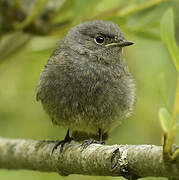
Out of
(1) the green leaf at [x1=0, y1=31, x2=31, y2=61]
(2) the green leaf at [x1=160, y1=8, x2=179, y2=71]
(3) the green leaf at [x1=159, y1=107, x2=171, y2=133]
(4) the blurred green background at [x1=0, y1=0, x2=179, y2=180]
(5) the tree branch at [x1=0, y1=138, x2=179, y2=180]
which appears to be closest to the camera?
(3) the green leaf at [x1=159, y1=107, x2=171, y2=133]

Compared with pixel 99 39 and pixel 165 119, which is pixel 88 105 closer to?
pixel 99 39

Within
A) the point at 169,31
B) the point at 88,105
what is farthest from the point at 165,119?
the point at 88,105

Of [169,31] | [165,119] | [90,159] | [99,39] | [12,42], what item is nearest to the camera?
[165,119]

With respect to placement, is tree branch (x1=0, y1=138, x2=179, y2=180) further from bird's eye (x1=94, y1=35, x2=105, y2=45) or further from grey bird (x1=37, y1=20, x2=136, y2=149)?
bird's eye (x1=94, y1=35, x2=105, y2=45)

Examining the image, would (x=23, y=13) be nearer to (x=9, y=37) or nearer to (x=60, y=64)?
(x=9, y=37)

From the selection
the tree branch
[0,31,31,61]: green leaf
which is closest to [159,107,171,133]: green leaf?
the tree branch

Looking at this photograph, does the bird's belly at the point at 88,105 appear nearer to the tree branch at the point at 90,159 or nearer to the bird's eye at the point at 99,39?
the tree branch at the point at 90,159
